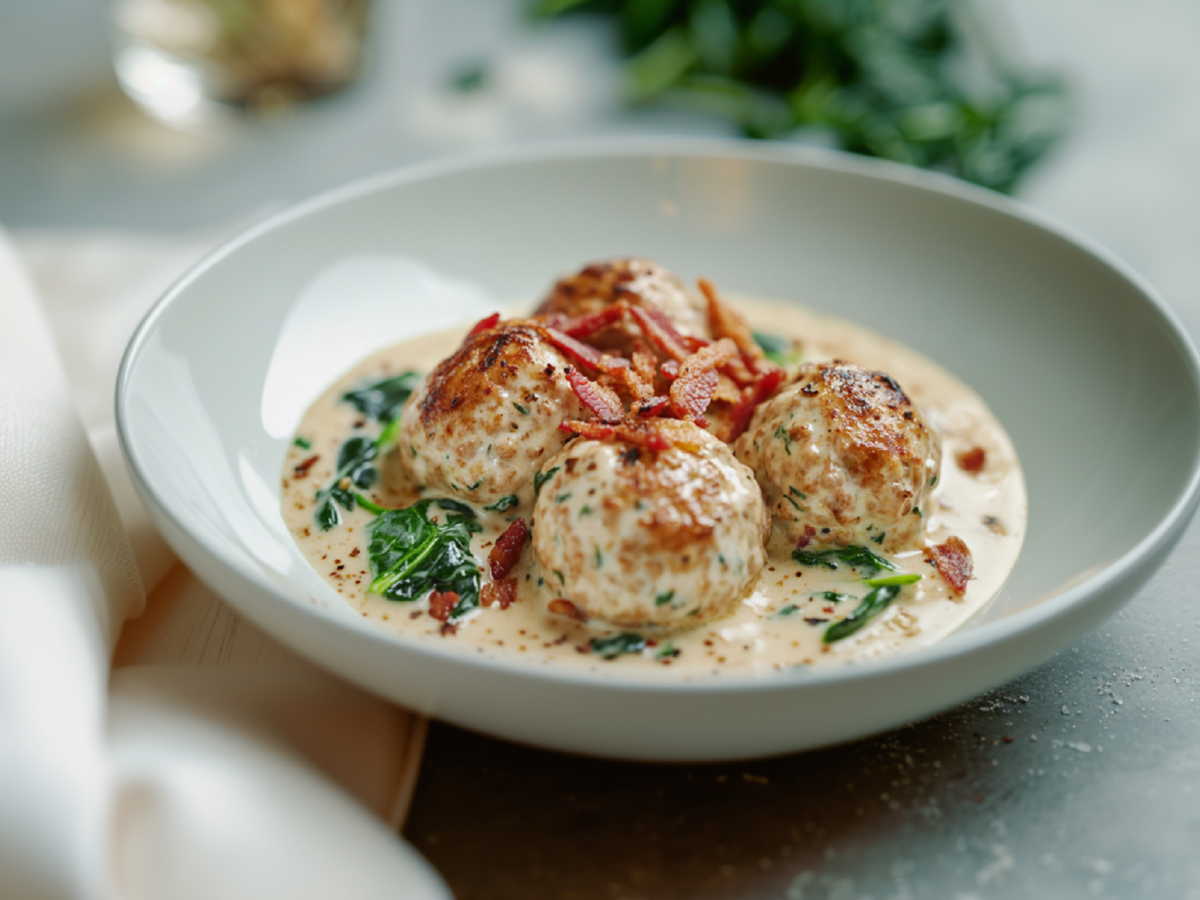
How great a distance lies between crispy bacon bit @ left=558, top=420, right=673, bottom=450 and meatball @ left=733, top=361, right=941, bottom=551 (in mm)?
445

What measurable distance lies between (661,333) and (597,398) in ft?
1.64

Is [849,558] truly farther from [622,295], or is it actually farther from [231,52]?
[231,52]

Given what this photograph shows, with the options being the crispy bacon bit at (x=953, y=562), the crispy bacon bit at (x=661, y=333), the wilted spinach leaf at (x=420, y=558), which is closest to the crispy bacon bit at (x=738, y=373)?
the crispy bacon bit at (x=661, y=333)

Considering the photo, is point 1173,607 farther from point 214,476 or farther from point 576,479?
point 214,476

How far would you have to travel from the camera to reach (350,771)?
2904mm

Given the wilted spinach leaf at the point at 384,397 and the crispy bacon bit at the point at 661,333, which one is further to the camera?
the wilted spinach leaf at the point at 384,397

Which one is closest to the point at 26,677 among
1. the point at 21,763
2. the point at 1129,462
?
the point at 21,763

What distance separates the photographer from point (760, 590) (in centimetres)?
322

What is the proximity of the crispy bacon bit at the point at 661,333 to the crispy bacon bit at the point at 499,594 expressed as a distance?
965mm

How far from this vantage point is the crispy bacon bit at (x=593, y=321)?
375 cm

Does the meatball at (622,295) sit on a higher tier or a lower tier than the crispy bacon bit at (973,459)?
higher

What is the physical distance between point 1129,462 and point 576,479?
73.0 inches

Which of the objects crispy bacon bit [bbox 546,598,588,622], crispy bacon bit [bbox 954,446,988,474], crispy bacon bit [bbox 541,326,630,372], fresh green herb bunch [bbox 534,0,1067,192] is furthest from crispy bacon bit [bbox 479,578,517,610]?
fresh green herb bunch [bbox 534,0,1067,192]

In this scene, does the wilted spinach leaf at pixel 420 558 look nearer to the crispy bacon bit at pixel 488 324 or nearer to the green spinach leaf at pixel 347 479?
the green spinach leaf at pixel 347 479
